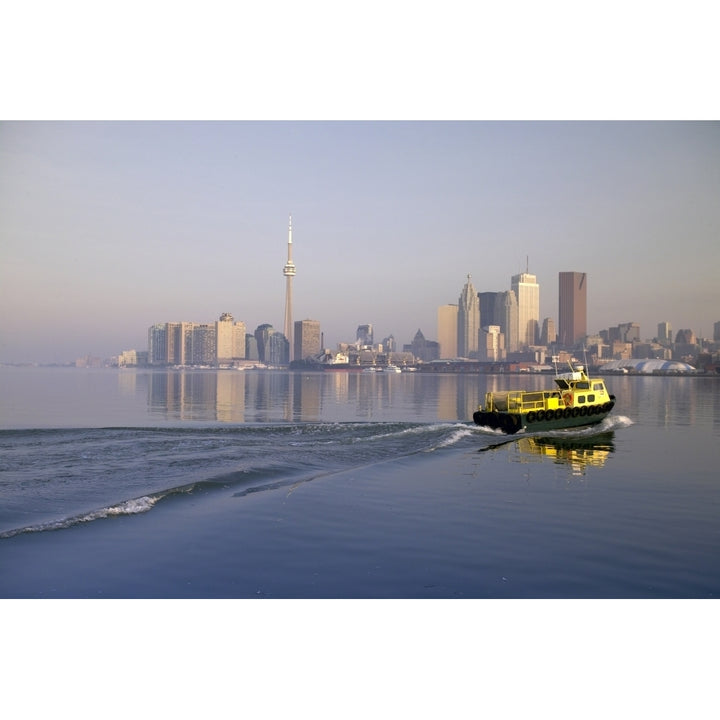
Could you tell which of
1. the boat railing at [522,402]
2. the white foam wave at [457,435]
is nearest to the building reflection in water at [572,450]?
the white foam wave at [457,435]

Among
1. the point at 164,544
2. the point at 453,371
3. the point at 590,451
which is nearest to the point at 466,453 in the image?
the point at 590,451

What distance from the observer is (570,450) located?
2058cm

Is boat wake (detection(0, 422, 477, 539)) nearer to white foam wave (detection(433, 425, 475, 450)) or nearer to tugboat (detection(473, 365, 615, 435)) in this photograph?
white foam wave (detection(433, 425, 475, 450))

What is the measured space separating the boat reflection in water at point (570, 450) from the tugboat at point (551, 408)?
116cm

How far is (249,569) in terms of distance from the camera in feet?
27.0

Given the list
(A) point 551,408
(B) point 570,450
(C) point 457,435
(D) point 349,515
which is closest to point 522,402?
(A) point 551,408

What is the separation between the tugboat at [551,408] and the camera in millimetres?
24656

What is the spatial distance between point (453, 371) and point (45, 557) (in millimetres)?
175395

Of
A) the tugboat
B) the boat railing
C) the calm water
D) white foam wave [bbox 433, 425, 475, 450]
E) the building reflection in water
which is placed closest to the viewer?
the calm water

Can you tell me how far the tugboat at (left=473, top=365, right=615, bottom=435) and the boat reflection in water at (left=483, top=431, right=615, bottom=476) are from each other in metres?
1.16

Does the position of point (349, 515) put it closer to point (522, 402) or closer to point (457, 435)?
point (457, 435)

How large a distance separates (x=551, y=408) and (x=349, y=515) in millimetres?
17140

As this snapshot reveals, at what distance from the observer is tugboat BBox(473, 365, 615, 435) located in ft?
80.9

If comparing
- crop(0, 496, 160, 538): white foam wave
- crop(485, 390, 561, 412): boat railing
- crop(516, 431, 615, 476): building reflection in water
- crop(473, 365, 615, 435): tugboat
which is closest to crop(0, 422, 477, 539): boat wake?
crop(0, 496, 160, 538): white foam wave
